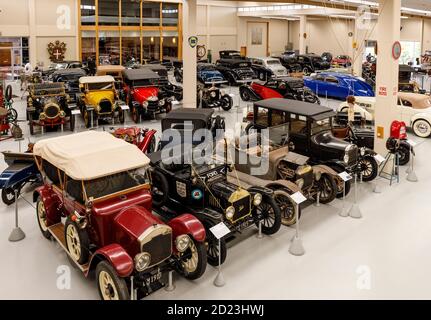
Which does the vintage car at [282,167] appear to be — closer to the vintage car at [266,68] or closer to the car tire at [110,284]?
the car tire at [110,284]

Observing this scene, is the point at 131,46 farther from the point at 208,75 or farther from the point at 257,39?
the point at 257,39

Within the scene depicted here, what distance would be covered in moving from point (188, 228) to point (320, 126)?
442cm

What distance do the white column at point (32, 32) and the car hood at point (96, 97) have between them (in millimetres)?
11915

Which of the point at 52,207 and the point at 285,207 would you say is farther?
the point at 285,207

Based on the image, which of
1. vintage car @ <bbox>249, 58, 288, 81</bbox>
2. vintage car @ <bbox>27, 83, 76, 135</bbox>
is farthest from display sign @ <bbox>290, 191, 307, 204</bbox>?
vintage car @ <bbox>249, 58, 288, 81</bbox>

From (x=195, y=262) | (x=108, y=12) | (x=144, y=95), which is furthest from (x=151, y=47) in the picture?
(x=195, y=262)

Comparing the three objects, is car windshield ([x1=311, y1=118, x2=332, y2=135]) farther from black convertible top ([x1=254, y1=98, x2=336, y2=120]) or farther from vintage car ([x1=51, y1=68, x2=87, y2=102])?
vintage car ([x1=51, y1=68, x2=87, y2=102])

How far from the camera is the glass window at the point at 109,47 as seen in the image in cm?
2717

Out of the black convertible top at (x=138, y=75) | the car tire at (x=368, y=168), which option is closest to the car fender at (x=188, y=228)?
the car tire at (x=368, y=168)

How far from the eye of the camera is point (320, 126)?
8.71m

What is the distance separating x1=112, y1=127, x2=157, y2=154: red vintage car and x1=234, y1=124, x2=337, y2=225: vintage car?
2.61m

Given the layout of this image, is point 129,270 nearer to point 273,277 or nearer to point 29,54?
point 273,277

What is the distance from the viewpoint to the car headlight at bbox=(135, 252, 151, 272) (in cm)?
478
